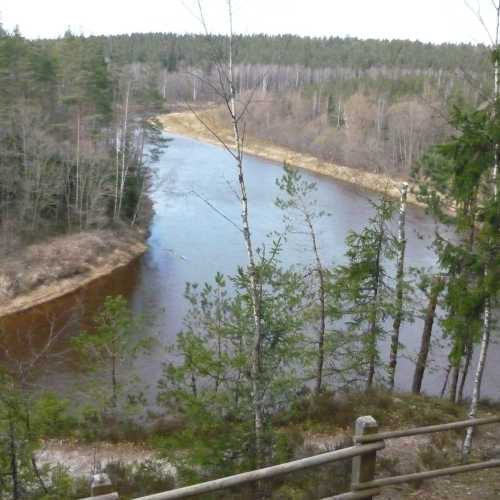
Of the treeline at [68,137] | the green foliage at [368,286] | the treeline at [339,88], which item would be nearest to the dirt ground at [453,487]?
the treeline at [339,88]

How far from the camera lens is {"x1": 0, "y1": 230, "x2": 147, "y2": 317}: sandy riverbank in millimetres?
25844

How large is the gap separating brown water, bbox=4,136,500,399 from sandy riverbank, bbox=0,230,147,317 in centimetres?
68

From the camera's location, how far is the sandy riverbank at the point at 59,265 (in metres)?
25.8

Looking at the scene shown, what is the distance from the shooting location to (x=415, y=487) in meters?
6.62

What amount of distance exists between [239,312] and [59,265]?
808 inches

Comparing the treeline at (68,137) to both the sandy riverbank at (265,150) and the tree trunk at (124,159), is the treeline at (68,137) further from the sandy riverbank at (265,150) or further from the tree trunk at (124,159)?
the sandy riverbank at (265,150)

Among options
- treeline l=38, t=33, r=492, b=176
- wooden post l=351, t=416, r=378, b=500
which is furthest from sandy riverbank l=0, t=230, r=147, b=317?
wooden post l=351, t=416, r=378, b=500

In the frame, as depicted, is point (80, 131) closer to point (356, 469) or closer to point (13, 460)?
point (13, 460)

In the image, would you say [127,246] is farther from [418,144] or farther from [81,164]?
[418,144]

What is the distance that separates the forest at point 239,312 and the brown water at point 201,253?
2.50 feet

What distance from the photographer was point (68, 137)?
3369 cm

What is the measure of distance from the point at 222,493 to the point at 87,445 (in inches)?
261

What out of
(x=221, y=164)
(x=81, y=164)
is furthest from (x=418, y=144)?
(x=81, y=164)

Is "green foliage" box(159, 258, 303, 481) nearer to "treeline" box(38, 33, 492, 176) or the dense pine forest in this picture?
"treeline" box(38, 33, 492, 176)
